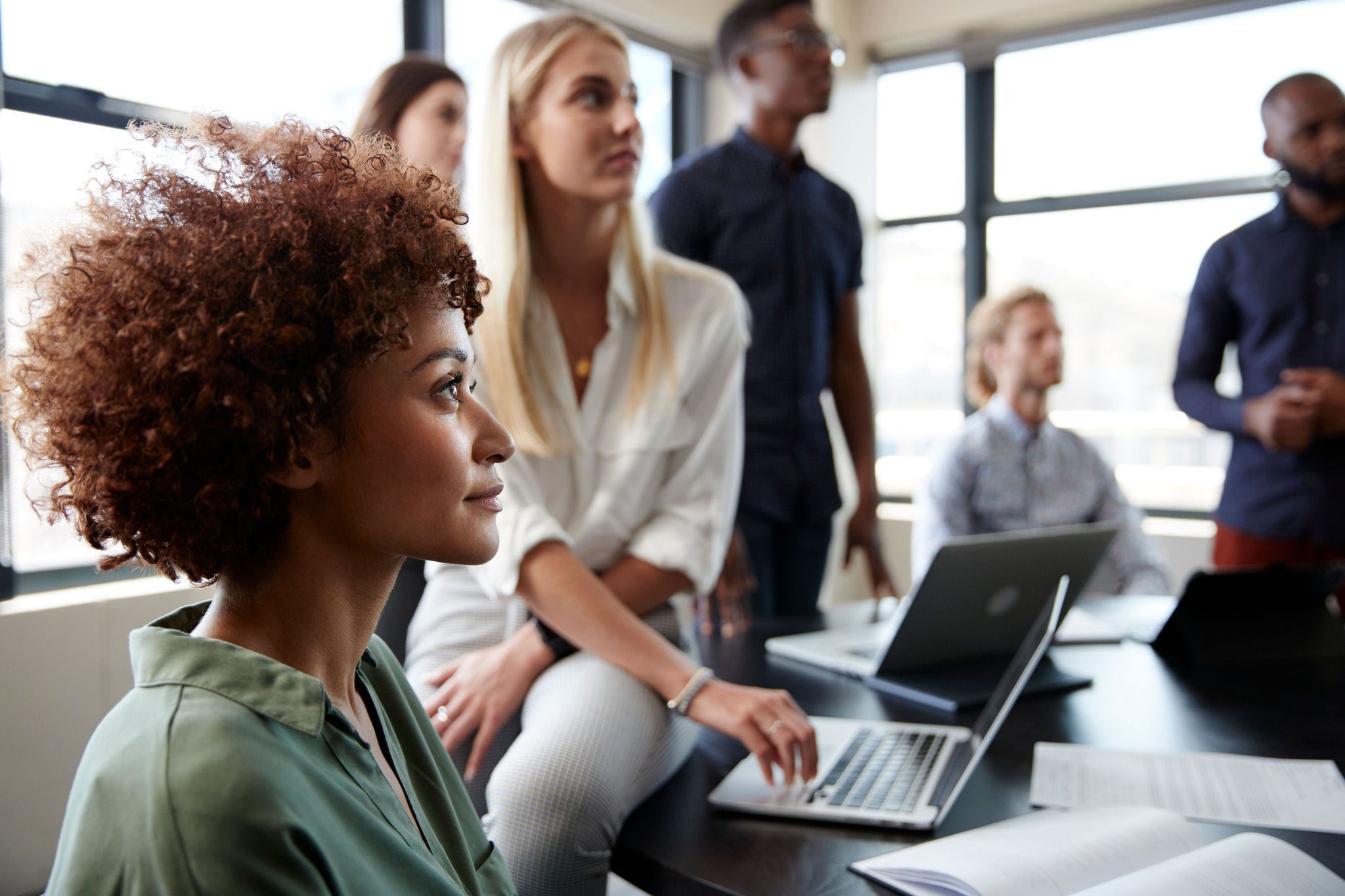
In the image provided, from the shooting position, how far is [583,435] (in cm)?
162

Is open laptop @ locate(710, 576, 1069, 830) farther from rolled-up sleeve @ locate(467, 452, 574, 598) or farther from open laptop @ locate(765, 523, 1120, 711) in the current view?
rolled-up sleeve @ locate(467, 452, 574, 598)

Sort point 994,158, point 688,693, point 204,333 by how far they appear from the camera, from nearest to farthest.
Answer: point 204,333
point 688,693
point 994,158

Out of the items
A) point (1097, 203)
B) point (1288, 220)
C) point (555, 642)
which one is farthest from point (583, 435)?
point (1097, 203)

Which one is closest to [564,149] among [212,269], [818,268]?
[212,269]

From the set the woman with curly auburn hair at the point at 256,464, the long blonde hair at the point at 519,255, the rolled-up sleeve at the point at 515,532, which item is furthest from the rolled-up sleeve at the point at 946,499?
the woman with curly auburn hair at the point at 256,464

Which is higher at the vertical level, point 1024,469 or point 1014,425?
point 1014,425

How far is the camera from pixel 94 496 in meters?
0.72

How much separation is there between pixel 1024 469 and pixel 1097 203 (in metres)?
2.11

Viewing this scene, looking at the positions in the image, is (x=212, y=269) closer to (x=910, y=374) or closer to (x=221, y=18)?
(x=221, y=18)

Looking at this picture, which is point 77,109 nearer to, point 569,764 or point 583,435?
point 583,435

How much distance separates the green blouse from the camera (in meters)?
0.56

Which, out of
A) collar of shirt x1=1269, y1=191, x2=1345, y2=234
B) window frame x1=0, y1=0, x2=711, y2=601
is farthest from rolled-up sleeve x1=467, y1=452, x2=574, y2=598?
collar of shirt x1=1269, y1=191, x2=1345, y2=234

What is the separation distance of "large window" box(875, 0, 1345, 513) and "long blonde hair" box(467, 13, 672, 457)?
3.10m

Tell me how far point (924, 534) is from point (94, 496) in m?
2.40
